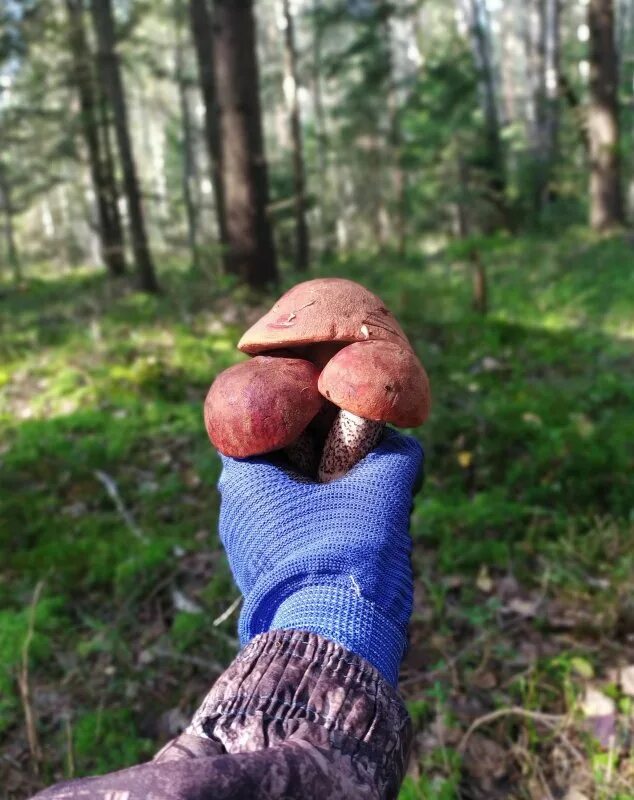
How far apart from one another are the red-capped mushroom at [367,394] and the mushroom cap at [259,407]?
0.08 meters

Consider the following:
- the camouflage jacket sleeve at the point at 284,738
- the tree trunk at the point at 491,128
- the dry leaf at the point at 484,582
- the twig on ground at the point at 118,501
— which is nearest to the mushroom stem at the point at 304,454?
the camouflage jacket sleeve at the point at 284,738

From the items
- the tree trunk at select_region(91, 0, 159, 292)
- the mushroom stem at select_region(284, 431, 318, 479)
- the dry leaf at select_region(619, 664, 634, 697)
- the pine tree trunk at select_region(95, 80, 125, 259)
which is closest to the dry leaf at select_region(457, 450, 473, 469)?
the dry leaf at select_region(619, 664, 634, 697)

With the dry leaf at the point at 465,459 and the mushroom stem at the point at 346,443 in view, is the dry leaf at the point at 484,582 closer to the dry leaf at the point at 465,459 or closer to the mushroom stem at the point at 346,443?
the dry leaf at the point at 465,459

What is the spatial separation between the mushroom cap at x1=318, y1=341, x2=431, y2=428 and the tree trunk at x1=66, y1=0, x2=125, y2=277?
11.1 metres

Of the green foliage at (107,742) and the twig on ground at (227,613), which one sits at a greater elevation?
the twig on ground at (227,613)

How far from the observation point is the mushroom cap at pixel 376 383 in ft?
5.42

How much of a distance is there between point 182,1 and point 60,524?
19.2 m

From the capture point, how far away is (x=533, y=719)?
2475 mm

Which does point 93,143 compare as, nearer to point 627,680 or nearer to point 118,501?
point 118,501

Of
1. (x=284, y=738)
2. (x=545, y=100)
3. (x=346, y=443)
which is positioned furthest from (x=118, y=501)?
(x=545, y=100)

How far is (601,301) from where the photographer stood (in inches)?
308

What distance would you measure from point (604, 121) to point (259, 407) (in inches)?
470

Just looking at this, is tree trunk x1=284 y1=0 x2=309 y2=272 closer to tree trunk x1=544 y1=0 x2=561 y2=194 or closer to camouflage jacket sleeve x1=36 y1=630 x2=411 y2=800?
tree trunk x1=544 y1=0 x2=561 y2=194

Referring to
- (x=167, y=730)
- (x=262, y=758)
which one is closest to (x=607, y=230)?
(x=167, y=730)
